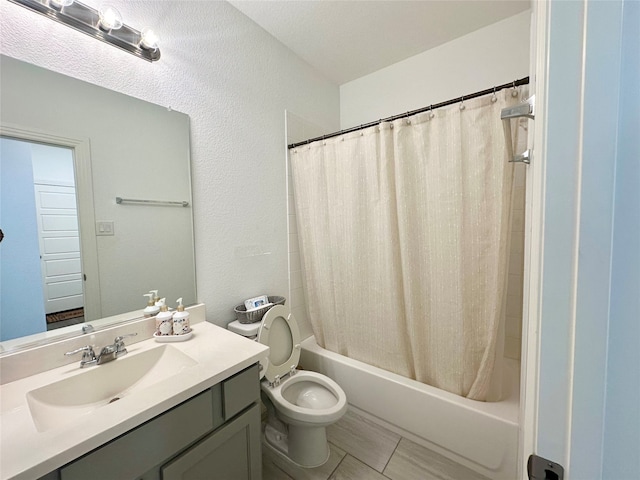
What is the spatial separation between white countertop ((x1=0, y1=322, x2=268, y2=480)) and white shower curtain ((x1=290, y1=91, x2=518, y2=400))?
88cm

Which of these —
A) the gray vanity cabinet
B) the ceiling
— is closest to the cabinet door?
the gray vanity cabinet

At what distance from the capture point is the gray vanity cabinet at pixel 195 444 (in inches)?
26.3

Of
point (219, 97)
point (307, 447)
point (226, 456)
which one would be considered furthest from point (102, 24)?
point (307, 447)

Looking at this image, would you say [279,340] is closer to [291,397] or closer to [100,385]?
[291,397]

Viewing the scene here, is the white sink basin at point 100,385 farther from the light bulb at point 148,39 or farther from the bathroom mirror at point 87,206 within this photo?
the light bulb at point 148,39

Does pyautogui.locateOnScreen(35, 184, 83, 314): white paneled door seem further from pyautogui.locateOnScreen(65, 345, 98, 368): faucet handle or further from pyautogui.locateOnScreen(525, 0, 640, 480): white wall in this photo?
pyautogui.locateOnScreen(525, 0, 640, 480): white wall

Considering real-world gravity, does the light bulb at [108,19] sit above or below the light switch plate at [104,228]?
above

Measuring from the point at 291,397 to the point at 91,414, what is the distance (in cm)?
104

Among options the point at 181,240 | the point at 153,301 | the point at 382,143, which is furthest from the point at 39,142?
the point at 382,143

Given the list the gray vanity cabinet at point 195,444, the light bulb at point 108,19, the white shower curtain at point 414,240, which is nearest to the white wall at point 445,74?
the white shower curtain at point 414,240

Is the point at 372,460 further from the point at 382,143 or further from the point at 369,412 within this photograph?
the point at 382,143

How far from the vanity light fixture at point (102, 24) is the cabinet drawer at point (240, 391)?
1.47 m

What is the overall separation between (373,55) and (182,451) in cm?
255

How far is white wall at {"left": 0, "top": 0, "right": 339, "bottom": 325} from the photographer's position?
40.5 inches
